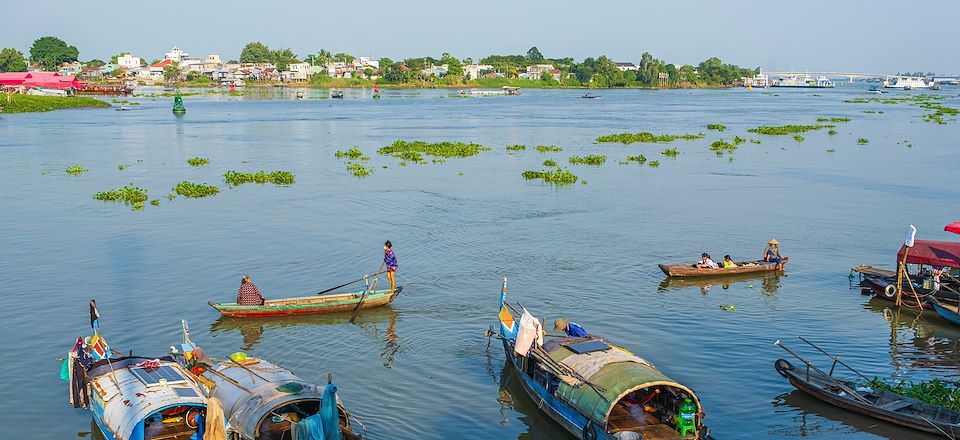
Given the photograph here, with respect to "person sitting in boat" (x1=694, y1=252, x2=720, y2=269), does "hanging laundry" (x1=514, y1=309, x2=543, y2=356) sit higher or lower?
higher

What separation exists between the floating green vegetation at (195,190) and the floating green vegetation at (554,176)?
18019 millimetres

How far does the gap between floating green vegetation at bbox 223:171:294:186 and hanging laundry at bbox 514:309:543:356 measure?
32956 millimetres

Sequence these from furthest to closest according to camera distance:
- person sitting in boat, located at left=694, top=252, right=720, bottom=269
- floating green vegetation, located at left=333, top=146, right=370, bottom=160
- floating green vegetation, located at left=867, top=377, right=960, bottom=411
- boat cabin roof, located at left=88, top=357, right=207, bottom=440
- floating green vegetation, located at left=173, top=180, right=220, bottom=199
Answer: floating green vegetation, located at left=333, top=146, right=370, bottom=160, floating green vegetation, located at left=173, top=180, right=220, bottom=199, person sitting in boat, located at left=694, top=252, right=720, bottom=269, floating green vegetation, located at left=867, top=377, right=960, bottom=411, boat cabin roof, located at left=88, top=357, right=207, bottom=440

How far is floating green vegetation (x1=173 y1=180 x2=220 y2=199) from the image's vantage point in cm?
4416

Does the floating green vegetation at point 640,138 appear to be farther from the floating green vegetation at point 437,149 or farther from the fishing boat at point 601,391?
the fishing boat at point 601,391

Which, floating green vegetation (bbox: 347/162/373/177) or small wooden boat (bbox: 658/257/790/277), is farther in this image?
floating green vegetation (bbox: 347/162/373/177)

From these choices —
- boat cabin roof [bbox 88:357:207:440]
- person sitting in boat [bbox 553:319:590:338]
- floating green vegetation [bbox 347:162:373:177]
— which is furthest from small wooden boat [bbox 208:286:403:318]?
floating green vegetation [bbox 347:162:373:177]

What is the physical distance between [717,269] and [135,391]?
64.1ft

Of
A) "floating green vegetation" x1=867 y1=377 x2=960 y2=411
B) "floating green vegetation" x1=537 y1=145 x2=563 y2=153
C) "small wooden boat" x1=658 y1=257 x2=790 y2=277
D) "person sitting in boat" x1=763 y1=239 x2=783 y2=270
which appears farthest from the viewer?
"floating green vegetation" x1=537 y1=145 x2=563 y2=153

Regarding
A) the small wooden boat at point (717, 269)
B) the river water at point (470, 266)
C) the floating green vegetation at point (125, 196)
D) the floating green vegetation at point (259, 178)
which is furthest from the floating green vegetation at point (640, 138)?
the small wooden boat at point (717, 269)

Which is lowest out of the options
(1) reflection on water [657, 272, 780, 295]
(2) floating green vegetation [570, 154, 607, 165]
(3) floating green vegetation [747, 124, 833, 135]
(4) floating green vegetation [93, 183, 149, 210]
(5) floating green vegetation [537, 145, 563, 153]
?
(1) reflection on water [657, 272, 780, 295]

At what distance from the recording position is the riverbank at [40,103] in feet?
353

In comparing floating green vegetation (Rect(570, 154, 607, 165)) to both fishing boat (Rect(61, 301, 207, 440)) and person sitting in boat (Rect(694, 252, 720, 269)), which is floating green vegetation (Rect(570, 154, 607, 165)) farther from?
fishing boat (Rect(61, 301, 207, 440))

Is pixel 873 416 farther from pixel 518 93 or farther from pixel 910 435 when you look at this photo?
pixel 518 93
